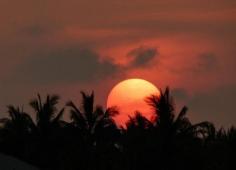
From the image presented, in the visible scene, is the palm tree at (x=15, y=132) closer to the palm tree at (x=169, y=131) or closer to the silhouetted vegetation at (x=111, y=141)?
the silhouetted vegetation at (x=111, y=141)

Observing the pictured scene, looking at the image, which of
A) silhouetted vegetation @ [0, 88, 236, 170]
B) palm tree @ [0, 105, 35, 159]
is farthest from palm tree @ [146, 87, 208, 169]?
palm tree @ [0, 105, 35, 159]

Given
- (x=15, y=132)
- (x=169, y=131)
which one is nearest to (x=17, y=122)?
(x=15, y=132)

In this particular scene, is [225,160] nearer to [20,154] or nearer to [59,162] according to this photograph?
Result: [59,162]

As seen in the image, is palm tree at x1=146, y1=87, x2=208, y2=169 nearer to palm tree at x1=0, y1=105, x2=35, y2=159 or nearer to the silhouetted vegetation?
the silhouetted vegetation

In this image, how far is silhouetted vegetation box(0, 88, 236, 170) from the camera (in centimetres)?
4744

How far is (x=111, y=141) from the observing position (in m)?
54.6

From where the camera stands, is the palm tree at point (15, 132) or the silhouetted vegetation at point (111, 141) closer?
the silhouetted vegetation at point (111, 141)

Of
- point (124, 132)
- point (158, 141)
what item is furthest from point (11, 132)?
point (158, 141)

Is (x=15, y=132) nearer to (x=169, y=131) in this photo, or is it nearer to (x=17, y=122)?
(x=17, y=122)

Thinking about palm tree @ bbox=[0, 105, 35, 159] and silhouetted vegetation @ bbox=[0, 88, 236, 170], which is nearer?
silhouetted vegetation @ bbox=[0, 88, 236, 170]

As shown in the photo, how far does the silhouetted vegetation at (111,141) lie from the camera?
47438 mm

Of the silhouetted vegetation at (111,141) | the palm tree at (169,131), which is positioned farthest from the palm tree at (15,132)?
the palm tree at (169,131)

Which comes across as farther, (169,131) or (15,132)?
(15,132)

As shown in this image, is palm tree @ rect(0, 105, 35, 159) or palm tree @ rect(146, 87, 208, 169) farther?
palm tree @ rect(0, 105, 35, 159)
